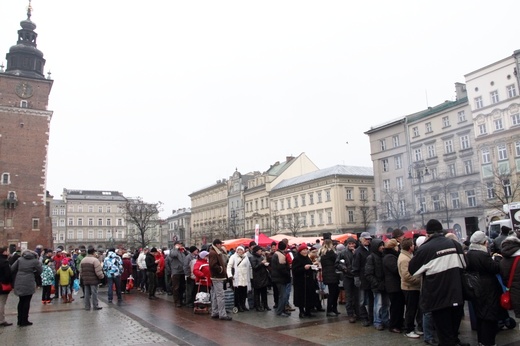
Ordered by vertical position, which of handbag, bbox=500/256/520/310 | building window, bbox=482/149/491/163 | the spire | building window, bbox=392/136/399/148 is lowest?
handbag, bbox=500/256/520/310

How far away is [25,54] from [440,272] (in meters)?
56.3

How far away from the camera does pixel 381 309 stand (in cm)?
910

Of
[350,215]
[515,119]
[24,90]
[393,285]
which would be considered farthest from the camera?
[350,215]

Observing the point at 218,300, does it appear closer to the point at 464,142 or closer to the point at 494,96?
the point at 494,96

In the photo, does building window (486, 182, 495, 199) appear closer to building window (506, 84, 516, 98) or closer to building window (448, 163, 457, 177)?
building window (448, 163, 457, 177)

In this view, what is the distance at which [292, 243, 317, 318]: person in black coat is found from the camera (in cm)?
1091

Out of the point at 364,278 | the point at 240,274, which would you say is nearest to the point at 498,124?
the point at 240,274

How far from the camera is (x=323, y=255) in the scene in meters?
11.0

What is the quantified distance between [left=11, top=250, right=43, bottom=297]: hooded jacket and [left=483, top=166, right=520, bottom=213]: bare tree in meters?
38.5

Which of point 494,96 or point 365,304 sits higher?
point 494,96

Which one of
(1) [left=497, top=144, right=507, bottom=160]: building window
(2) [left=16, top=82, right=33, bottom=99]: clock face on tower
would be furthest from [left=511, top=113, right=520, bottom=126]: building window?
(2) [left=16, top=82, right=33, bottom=99]: clock face on tower

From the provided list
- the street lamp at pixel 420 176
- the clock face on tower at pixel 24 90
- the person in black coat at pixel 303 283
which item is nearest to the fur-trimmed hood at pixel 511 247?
the person in black coat at pixel 303 283

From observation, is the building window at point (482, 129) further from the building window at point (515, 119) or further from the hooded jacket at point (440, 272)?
the hooded jacket at point (440, 272)

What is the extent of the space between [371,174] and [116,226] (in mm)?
70505
